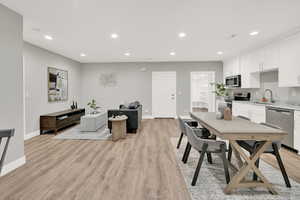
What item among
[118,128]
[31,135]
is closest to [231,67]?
[118,128]

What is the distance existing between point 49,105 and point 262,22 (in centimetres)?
588

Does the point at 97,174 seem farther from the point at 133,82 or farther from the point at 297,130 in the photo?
the point at 133,82

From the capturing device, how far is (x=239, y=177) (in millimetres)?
1818

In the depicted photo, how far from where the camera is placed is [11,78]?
7.79 feet

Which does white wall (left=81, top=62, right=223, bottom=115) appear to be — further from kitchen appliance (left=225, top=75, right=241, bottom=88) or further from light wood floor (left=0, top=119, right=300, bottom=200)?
light wood floor (left=0, top=119, right=300, bottom=200)

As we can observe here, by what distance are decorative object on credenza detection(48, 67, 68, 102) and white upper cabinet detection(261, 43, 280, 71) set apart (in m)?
6.27

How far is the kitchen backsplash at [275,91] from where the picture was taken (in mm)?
3641

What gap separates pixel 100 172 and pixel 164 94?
4972 mm

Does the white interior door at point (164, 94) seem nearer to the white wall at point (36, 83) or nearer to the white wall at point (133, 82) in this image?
the white wall at point (133, 82)

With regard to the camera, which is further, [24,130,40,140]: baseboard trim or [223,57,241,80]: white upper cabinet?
[223,57,241,80]: white upper cabinet

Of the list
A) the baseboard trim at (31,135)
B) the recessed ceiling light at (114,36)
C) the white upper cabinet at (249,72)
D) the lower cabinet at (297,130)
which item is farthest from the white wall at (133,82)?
the lower cabinet at (297,130)

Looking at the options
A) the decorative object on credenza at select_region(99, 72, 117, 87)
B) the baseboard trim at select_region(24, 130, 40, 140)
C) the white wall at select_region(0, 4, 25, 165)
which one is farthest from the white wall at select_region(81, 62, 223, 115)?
the white wall at select_region(0, 4, 25, 165)

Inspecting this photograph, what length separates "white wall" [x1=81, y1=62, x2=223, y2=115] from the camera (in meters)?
6.75

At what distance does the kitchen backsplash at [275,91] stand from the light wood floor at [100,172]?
145cm
